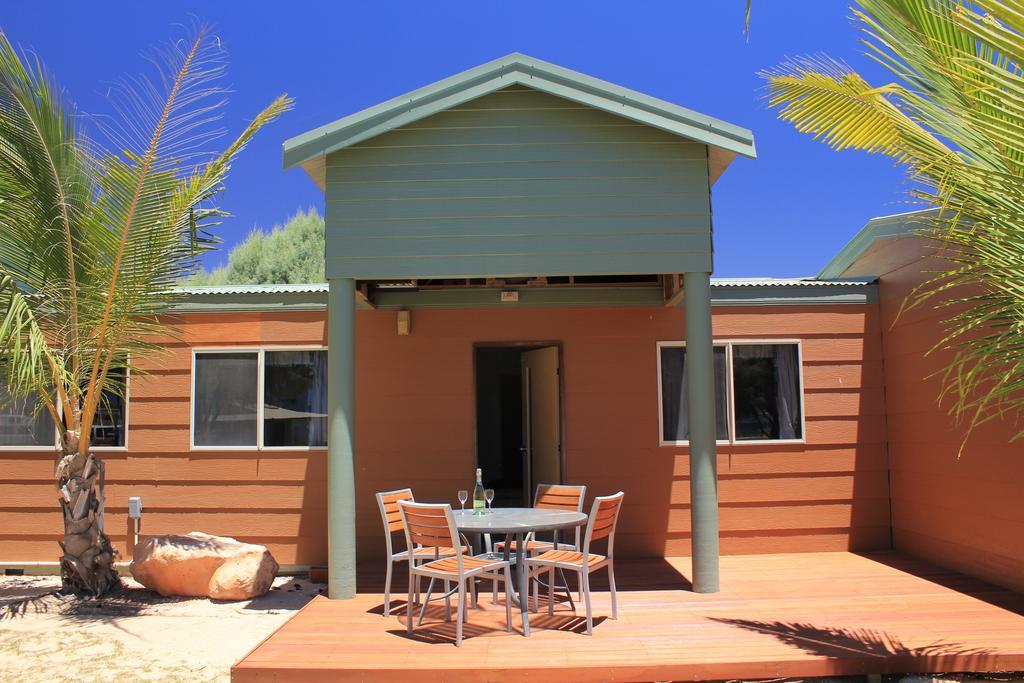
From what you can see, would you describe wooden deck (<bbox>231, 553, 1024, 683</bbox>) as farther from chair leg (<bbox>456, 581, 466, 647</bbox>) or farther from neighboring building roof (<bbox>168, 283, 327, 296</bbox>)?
neighboring building roof (<bbox>168, 283, 327, 296</bbox>)

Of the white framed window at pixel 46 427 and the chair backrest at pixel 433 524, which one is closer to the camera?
the chair backrest at pixel 433 524

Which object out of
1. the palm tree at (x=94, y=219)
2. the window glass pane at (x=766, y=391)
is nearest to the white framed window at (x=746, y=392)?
the window glass pane at (x=766, y=391)

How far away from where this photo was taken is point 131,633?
19.2ft

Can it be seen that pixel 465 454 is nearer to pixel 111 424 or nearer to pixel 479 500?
pixel 479 500

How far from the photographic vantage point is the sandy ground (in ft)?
16.5

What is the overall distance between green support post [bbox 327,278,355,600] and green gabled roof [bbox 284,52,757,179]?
1045mm

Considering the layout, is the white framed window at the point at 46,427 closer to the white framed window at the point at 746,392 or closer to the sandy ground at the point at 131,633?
the sandy ground at the point at 131,633

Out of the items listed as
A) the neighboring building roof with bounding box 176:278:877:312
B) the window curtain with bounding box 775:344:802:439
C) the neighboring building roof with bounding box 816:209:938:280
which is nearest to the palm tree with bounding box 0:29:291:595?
the neighboring building roof with bounding box 176:278:877:312

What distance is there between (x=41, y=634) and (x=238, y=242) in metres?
21.8

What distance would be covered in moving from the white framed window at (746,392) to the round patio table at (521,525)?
8.96 feet

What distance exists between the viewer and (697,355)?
6395mm

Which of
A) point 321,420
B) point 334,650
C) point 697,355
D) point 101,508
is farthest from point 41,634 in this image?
point 697,355

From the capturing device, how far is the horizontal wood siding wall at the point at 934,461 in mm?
6531

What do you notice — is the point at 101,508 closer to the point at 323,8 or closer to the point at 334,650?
the point at 334,650
